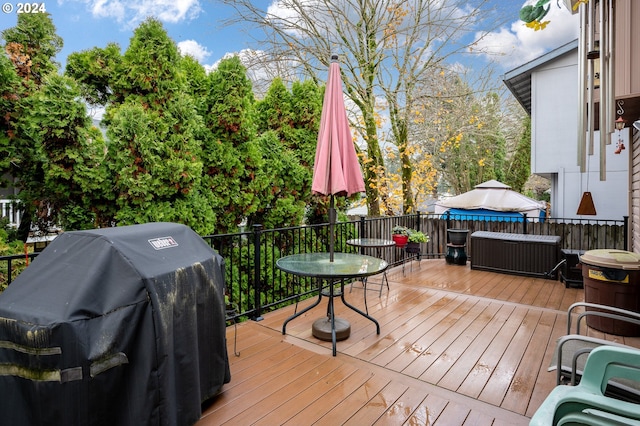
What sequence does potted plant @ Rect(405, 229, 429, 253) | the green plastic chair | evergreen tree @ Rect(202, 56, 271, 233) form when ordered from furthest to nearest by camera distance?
1. potted plant @ Rect(405, 229, 429, 253)
2. evergreen tree @ Rect(202, 56, 271, 233)
3. the green plastic chair

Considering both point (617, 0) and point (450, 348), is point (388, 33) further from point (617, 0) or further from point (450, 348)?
point (450, 348)

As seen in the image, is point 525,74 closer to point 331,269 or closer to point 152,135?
Result: point 331,269

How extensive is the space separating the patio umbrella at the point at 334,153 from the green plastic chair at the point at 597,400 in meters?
2.19

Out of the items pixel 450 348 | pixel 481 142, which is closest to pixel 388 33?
pixel 450 348

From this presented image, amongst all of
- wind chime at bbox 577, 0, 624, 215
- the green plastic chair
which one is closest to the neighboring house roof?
wind chime at bbox 577, 0, 624, 215

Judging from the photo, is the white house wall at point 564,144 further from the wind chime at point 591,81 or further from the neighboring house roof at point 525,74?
the wind chime at point 591,81

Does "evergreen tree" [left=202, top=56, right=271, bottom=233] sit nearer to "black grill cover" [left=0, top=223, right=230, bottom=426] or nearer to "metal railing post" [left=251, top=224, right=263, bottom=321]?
"metal railing post" [left=251, top=224, right=263, bottom=321]

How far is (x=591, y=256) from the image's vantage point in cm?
358

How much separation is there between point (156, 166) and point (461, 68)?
1076 cm

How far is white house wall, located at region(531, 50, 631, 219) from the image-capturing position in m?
8.73

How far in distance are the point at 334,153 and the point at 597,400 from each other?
2508 millimetres

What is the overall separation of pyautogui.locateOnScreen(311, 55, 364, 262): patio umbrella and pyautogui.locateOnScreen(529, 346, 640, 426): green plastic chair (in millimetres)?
2193

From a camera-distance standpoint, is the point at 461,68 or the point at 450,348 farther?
the point at 461,68

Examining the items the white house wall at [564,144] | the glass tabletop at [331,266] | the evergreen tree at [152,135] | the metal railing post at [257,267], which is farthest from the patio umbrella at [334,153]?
the white house wall at [564,144]
